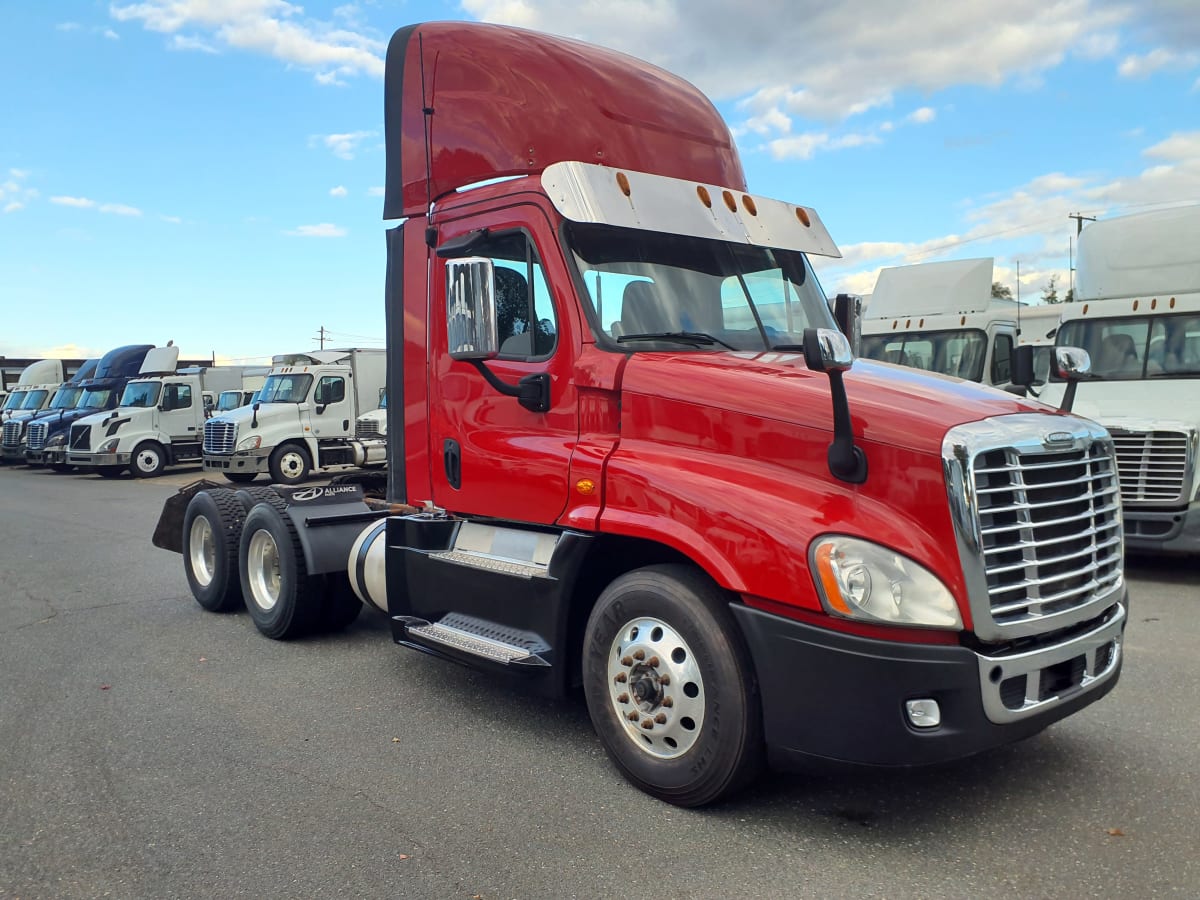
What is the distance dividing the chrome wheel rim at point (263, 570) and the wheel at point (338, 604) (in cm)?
45

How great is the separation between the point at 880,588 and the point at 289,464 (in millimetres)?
19145

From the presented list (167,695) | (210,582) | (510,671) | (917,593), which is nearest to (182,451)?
(210,582)

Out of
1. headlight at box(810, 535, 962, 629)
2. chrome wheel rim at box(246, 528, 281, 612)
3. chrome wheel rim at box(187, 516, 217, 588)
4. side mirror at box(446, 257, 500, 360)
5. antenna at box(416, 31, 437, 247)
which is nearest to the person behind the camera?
headlight at box(810, 535, 962, 629)

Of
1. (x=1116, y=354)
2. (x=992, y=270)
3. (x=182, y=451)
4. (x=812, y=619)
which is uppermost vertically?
(x=992, y=270)

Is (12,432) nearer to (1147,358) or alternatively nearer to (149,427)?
(149,427)

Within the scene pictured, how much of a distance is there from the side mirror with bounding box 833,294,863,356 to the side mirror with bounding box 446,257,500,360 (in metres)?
2.04

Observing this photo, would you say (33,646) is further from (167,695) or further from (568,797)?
(568,797)

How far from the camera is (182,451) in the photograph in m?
25.7

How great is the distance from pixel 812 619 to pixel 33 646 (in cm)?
570

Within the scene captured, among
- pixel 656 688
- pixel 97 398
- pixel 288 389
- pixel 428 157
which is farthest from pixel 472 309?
pixel 97 398

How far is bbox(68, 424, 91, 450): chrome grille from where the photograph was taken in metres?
24.6

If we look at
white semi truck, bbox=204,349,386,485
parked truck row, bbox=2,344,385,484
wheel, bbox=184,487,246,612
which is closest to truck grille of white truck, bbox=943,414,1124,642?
wheel, bbox=184,487,246,612

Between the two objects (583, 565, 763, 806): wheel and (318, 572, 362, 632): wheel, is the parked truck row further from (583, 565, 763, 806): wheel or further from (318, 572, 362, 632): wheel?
(583, 565, 763, 806): wheel

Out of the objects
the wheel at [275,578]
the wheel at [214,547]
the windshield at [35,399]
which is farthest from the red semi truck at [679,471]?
the windshield at [35,399]
